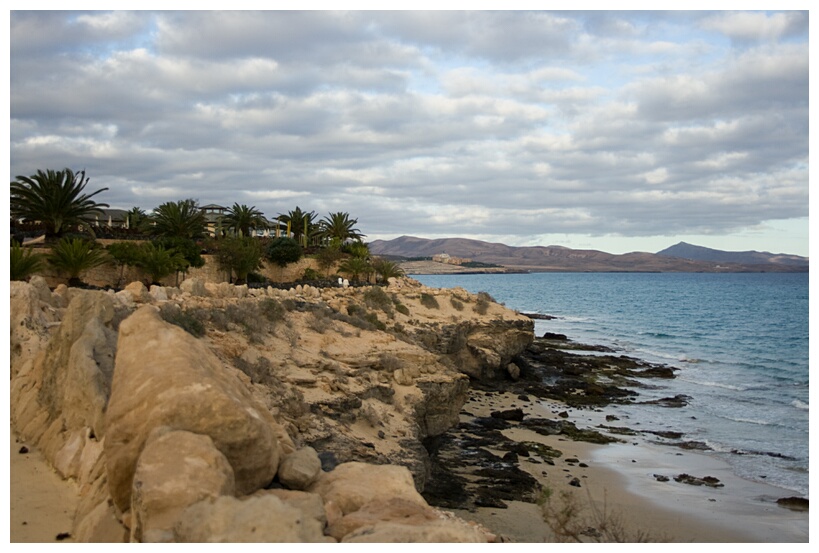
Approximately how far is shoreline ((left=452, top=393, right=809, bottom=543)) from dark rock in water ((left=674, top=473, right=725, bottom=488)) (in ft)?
0.71

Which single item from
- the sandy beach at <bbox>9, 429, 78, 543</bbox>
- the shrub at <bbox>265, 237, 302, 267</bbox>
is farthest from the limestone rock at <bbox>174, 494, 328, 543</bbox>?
the shrub at <bbox>265, 237, 302, 267</bbox>

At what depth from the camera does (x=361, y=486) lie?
6055mm

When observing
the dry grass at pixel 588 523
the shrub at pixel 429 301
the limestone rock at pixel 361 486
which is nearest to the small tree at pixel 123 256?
the shrub at pixel 429 301

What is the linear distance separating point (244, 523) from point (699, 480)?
622 inches

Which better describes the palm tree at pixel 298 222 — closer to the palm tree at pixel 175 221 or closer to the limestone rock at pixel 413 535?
the palm tree at pixel 175 221

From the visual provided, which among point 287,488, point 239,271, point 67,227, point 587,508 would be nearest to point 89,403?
point 287,488

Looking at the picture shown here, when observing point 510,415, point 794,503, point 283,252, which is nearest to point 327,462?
point 794,503

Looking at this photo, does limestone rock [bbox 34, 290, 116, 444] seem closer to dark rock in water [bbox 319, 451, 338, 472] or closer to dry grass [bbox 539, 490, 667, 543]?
dark rock in water [bbox 319, 451, 338, 472]

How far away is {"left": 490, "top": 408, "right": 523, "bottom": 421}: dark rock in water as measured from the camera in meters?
22.9

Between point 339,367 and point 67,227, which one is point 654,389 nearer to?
point 339,367

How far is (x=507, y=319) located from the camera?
34125 millimetres

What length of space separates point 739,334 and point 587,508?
161 feet

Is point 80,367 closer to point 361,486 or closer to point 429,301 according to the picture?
point 361,486

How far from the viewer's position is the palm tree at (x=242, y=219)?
57.4 metres
